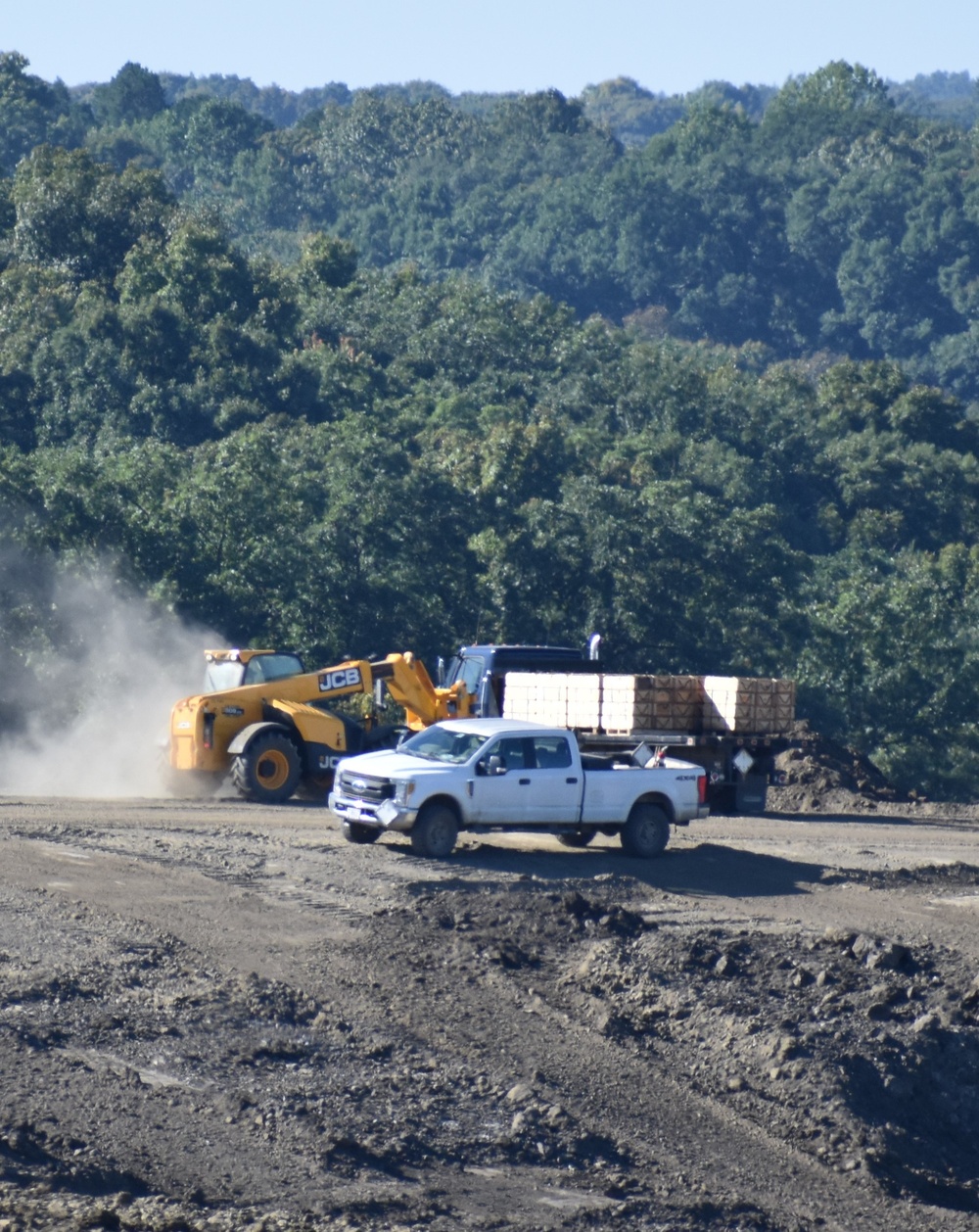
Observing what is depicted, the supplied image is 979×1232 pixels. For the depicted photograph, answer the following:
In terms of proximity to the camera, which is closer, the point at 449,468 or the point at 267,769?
the point at 267,769

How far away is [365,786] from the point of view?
18.9 m

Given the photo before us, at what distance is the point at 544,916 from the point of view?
15.8 m

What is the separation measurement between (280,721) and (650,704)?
5576 mm

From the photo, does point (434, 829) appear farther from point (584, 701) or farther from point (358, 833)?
point (584, 701)

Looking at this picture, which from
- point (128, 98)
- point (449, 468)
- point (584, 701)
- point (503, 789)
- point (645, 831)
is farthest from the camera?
point (128, 98)

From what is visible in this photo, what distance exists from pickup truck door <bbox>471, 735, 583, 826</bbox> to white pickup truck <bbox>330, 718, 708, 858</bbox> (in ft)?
0.04

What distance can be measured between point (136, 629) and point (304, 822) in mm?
12105

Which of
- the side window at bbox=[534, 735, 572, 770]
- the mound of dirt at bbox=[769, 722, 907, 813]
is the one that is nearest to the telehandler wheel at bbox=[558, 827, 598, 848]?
the side window at bbox=[534, 735, 572, 770]

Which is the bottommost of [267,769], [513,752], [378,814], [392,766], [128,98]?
[378,814]

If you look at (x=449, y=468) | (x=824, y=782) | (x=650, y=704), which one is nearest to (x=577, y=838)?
(x=650, y=704)

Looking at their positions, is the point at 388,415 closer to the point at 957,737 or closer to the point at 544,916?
the point at 957,737

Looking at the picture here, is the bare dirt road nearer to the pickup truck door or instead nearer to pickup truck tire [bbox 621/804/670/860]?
the pickup truck door

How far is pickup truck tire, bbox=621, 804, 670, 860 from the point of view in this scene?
1994cm

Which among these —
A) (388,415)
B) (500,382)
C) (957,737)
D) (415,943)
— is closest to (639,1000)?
(415,943)
